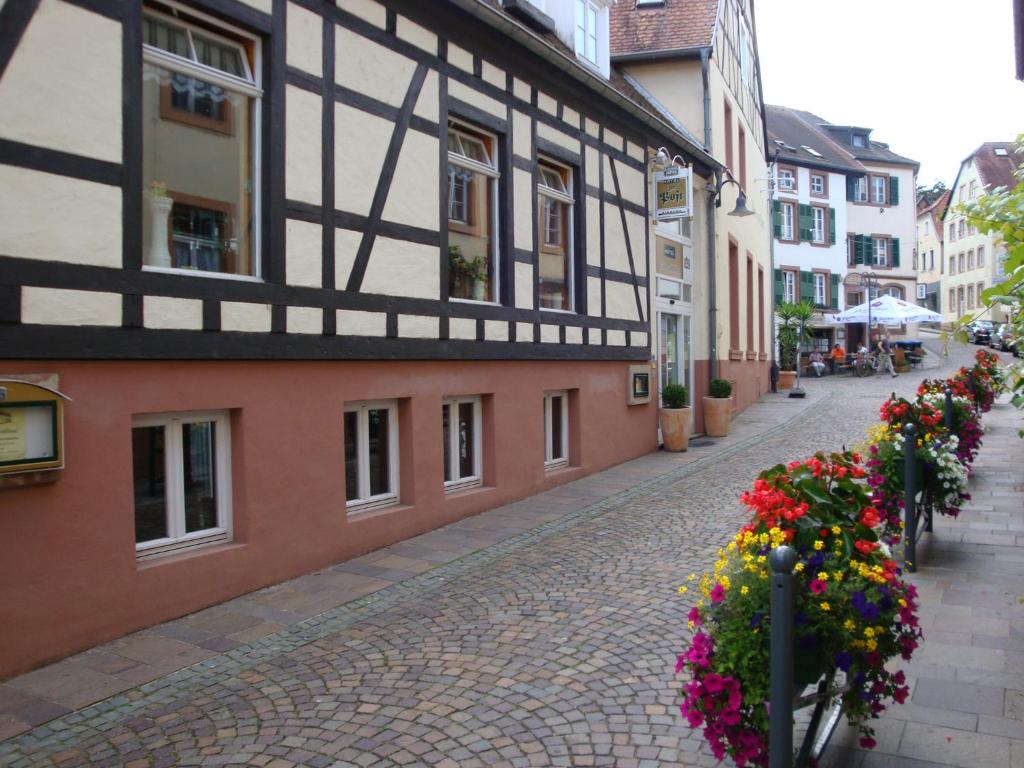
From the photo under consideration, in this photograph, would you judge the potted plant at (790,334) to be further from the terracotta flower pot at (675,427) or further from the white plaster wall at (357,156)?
the white plaster wall at (357,156)

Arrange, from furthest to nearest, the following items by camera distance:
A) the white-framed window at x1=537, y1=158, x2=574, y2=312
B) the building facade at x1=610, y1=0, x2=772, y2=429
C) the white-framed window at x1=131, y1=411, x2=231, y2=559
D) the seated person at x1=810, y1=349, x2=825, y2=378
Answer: the seated person at x1=810, y1=349, x2=825, y2=378, the building facade at x1=610, y1=0, x2=772, y2=429, the white-framed window at x1=537, y1=158, x2=574, y2=312, the white-framed window at x1=131, y1=411, x2=231, y2=559

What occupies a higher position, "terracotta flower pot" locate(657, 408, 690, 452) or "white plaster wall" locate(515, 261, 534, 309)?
"white plaster wall" locate(515, 261, 534, 309)

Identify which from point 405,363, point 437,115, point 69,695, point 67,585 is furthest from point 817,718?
point 437,115

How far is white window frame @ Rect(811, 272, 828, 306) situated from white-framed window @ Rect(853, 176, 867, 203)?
658cm

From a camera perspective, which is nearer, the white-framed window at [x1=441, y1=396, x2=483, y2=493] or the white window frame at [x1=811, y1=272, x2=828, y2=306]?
the white-framed window at [x1=441, y1=396, x2=483, y2=493]

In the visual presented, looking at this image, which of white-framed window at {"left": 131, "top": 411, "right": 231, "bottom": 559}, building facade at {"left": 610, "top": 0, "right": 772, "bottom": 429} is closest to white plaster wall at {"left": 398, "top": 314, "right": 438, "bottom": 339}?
white-framed window at {"left": 131, "top": 411, "right": 231, "bottom": 559}

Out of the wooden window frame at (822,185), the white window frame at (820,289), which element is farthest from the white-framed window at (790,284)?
the wooden window frame at (822,185)

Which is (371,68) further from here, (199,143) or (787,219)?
(787,219)

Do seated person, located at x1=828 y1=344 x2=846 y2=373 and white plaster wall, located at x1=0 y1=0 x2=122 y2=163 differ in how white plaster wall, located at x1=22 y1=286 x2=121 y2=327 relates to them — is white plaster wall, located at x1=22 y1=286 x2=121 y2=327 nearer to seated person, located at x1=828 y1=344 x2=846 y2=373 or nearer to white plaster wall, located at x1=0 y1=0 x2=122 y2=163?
white plaster wall, located at x1=0 y1=0 x2=122 y2=163

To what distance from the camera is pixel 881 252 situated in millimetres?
44812

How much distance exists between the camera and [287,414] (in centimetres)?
641

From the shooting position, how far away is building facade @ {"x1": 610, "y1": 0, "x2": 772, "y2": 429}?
1566cm

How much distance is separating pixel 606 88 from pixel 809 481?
8500mm

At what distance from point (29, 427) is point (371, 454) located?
3333mm
